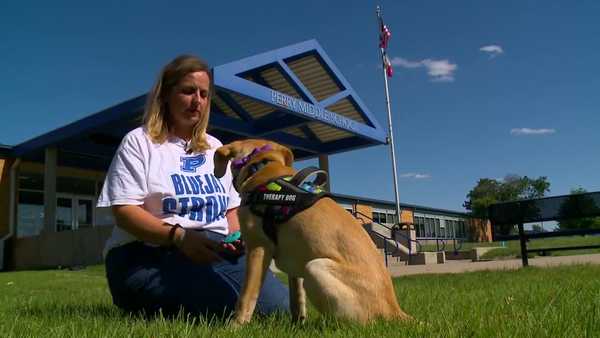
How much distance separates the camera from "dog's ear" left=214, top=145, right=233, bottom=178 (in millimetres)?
3541

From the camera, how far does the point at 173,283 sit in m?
3.52

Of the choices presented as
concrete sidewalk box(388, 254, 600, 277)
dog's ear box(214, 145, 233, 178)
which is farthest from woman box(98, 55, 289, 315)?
concrete sidewalk box(388, 254, 600, 277)

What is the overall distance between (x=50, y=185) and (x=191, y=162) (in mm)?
15546

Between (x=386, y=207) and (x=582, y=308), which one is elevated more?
(x=386, y=207)

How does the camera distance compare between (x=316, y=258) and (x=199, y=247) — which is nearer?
(x=316, y=258)

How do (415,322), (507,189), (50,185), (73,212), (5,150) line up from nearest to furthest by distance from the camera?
(415,322)
(50,185)
(5,150)
(73,212)
(507,189)

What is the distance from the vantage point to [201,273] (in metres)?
3.54

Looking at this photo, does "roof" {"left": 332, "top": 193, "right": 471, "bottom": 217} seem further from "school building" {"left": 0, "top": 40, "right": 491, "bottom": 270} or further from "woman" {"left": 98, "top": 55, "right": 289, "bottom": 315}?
"woman" {"left": 98, "top": 55, "right": 289, "bottom": 315}

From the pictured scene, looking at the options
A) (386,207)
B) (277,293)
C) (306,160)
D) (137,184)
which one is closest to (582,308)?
(277,293)

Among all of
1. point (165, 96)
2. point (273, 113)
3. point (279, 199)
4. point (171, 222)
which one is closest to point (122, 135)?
point (273, 113)

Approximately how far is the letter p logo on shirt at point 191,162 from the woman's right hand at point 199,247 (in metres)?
0.61

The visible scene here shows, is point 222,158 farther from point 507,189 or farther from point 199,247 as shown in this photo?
point 507,189

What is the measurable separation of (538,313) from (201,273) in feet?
7.53

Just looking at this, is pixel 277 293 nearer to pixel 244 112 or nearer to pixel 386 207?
pixel 244 112
